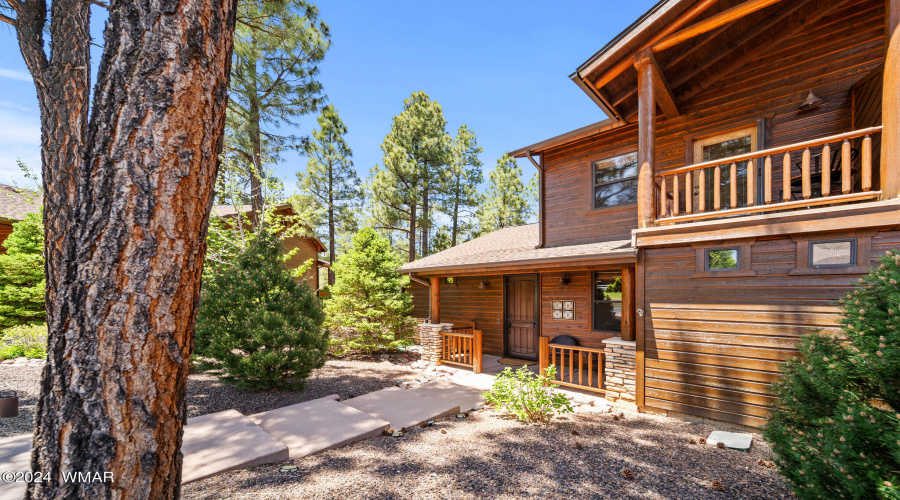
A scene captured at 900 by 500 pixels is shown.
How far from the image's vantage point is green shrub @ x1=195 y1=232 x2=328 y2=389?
201 inches

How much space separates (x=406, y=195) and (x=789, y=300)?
14275mm

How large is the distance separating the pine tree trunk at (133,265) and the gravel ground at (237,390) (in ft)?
12.0

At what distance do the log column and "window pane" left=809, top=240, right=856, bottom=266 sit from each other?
1.56 m

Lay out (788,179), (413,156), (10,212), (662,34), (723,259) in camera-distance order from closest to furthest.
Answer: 1. (788,179)
2. (723,259)
3. (662,34)
4. (10,212)
5. (413,156)

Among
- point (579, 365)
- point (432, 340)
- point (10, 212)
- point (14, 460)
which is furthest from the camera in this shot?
point (10, 212)

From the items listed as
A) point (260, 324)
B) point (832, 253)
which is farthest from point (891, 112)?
point (260, 324)

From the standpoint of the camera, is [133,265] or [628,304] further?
[628,304]

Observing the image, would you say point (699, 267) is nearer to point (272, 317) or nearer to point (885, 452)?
point (885, 452)

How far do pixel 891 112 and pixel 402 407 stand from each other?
19.6 feet

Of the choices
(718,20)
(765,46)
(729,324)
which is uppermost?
(765,46)

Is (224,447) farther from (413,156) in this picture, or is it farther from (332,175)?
(332,175)

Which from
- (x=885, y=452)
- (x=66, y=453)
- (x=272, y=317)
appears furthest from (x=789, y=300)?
(x=272, y=317)

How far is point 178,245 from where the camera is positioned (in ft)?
4.87

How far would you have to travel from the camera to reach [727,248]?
13.9 feet
